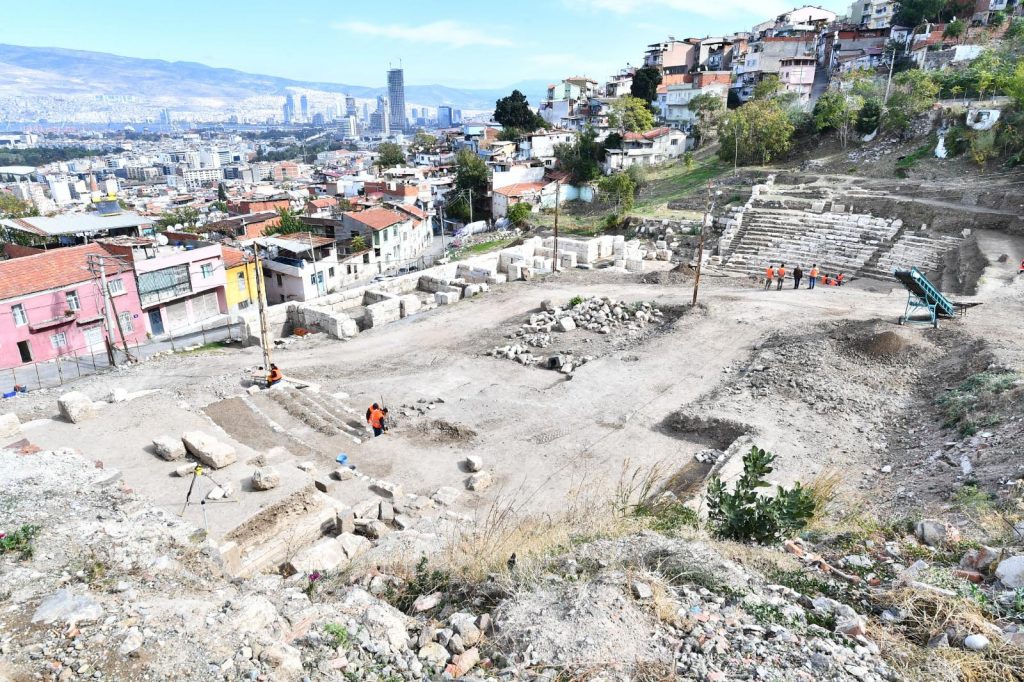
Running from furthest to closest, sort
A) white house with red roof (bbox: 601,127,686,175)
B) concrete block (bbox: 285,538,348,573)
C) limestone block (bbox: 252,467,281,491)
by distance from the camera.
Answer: white house with red roof (bbox: 601,127,686,175) < limestone block (bbox: 252,467,281,491) < concrete block (bbox: 285,538,348,573)

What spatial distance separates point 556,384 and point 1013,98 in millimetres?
31749

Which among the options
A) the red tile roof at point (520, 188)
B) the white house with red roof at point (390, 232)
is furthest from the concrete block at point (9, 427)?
the red tile roof at point (520, 188)

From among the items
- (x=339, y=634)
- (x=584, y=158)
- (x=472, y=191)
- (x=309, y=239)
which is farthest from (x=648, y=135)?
(x=339, y=634)

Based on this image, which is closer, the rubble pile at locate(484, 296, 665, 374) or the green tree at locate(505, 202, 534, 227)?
the rubble pile at locate(484, 296, 665, 374)

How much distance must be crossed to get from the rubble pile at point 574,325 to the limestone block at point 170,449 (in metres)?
8.25

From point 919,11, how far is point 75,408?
7009 cm

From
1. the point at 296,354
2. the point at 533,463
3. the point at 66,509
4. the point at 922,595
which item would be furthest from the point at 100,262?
the point at 922,595

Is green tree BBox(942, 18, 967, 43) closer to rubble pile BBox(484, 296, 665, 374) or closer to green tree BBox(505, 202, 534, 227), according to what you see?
green tree BBox(505, 202, 534, 227)

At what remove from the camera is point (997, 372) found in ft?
36.9

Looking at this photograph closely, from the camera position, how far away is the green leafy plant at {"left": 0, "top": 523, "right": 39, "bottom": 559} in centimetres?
655

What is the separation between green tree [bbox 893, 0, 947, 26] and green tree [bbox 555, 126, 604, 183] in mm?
32409

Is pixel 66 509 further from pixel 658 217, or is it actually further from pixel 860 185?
pixel 860 185

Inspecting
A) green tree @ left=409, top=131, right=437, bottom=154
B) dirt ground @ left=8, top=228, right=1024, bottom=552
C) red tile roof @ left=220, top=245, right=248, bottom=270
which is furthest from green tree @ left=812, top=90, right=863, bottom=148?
green tree @ left=409, top=131, right=437, bottom=154

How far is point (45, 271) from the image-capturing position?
22.0m
